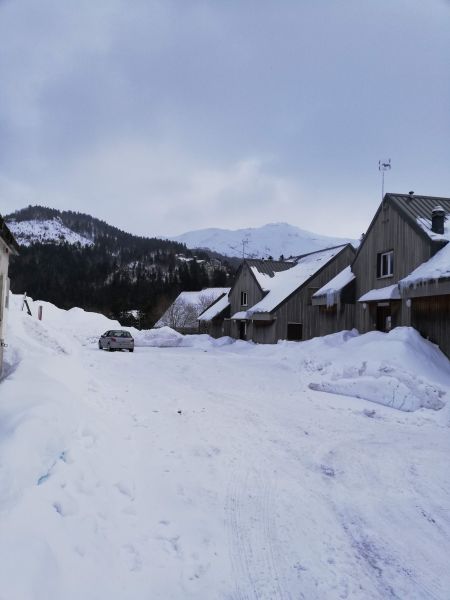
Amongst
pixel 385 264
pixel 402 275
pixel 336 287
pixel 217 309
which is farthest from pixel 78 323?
pixel 402 275

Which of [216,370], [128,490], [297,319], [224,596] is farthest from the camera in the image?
[297,319]

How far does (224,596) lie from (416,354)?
1187 cm

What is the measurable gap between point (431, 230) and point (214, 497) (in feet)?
48.9

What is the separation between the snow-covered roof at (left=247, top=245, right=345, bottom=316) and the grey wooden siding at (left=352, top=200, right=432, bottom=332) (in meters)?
7.26

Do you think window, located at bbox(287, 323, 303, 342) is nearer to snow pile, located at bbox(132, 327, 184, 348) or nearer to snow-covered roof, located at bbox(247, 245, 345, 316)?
snow-covered roof, located at bbox(247, 245, 345, 316)

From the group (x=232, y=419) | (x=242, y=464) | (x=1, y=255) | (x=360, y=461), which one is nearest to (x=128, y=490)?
(x=242, y=464)

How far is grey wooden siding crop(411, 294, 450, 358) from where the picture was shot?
14852 millimetres

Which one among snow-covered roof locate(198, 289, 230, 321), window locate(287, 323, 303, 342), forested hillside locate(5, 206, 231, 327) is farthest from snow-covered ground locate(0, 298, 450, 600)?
forested hillside locate(5, 206, 231, 327)

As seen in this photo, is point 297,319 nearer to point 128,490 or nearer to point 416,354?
point 416,354

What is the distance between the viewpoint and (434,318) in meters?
15.4

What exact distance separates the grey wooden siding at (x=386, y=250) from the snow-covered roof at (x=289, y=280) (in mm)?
7264

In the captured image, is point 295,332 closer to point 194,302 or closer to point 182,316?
point 182,316

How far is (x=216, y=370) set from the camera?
1678 cm

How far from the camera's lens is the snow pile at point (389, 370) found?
35.0 feet
